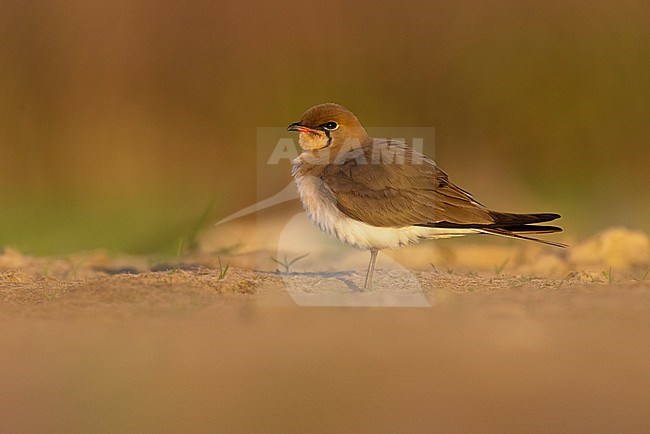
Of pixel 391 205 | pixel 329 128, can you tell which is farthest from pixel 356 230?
pixel 329 128

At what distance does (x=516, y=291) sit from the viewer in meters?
5.32

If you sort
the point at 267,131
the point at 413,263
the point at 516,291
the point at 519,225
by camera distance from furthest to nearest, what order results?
the point at 267,131, the point at 413,263, the point at 519,225, the point at 516,291

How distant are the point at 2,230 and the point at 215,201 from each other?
1720mm

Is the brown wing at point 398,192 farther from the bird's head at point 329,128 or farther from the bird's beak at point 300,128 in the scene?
the bird's beak at point 300,128

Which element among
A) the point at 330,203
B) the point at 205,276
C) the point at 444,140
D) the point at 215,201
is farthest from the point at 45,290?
the point at 444,140

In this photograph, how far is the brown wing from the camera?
5809 millimetres

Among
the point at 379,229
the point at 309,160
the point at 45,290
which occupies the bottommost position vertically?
the point at 45,290

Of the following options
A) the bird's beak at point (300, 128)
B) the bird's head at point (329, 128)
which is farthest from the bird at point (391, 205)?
the bird's beak at point (300, 128)

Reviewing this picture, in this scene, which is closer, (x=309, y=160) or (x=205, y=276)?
(x=205, y=276)

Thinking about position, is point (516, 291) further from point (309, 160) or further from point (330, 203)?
point (309, 160)

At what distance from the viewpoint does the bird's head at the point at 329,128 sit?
20.5 feet

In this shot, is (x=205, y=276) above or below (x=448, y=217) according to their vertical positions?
below

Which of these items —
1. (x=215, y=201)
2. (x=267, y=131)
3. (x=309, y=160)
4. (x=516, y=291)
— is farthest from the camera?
(x=267, y=131)

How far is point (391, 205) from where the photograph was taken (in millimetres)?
5836
